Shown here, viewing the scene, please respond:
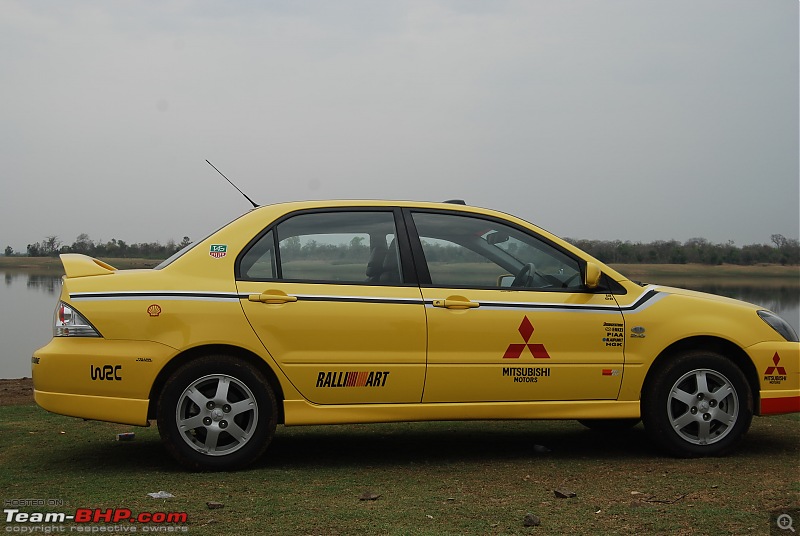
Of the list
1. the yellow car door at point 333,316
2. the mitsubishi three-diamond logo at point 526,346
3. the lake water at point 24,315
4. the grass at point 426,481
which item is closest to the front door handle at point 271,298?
the yellow car door at point 333,316

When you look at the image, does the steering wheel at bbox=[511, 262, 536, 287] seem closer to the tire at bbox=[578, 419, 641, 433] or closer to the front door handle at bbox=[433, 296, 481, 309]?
the front door handle at bbox=[433, 296, 481, 309]

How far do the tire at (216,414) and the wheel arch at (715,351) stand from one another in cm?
252

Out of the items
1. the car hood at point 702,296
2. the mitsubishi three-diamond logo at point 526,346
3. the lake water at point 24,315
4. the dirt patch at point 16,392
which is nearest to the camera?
the mitsubishi three-diamond logo at point 526,346

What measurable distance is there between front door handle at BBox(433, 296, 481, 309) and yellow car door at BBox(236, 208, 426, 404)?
0.13m

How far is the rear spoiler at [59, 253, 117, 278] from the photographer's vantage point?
566 cm

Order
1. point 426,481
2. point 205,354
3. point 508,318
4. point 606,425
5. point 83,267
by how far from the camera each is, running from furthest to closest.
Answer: point 606,425 → point 508,318 → point 83,267 → point 205,354 → point 426,481

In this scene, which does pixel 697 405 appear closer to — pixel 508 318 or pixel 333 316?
pixel 508 318

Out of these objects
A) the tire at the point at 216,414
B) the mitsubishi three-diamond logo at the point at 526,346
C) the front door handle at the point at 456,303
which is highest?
the front door handle at the point at 456,303

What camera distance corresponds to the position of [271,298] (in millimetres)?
5590

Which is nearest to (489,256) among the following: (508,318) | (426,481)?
(508,318)

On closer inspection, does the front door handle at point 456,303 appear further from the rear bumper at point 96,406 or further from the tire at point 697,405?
the rear bumper at point 96,406

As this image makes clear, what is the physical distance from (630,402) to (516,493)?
1.40 meters

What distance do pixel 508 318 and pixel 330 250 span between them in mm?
1211

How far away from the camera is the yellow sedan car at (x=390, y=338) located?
5.47 metres
